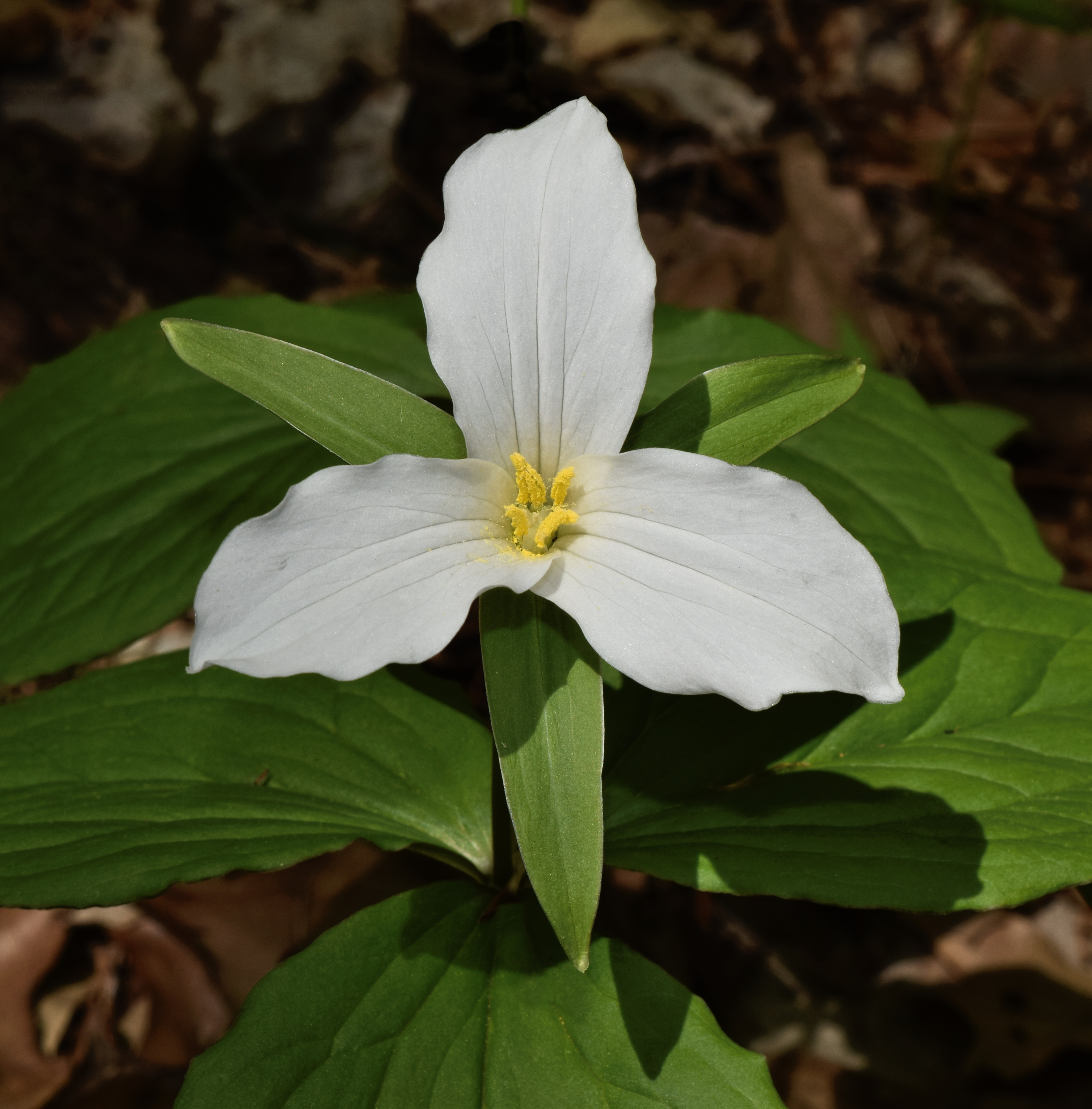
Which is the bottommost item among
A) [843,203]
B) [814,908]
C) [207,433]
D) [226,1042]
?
[814,908]

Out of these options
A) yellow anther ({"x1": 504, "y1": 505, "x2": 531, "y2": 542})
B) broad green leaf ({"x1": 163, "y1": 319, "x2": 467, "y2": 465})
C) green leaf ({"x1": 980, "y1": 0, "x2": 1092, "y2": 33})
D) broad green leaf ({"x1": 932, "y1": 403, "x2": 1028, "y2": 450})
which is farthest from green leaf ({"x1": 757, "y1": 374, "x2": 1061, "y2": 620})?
green leaf ({"x1": 980, "y1": 0, "x2": 1092, "y2": 33})

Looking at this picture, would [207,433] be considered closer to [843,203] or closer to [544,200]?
[544,200]

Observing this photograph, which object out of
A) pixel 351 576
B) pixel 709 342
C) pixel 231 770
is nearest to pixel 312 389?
pixel 351 576

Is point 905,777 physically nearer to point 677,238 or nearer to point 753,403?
point 753,403

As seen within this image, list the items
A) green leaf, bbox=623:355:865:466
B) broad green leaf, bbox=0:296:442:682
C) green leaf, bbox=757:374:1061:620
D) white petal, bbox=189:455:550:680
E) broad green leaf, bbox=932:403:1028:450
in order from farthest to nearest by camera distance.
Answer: broad green leaf, bbox=932:403:1028:450 → green leaf, bbox=757:374:1061:620 → broad green leaf, bbox=0:296:442:682 → green leaf, bbox=623:355:865:466 → white petal, bbox=189:455:550:680

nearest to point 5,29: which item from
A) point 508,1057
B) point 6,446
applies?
point 6,446

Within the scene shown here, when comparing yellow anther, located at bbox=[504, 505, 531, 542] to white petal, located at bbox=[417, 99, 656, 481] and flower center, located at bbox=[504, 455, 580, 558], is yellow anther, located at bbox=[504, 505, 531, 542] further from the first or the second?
white petal, located at bbox=[417, 99, 656, 481]

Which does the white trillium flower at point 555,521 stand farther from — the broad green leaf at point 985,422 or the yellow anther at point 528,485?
the broad green leaf at point 985,422
